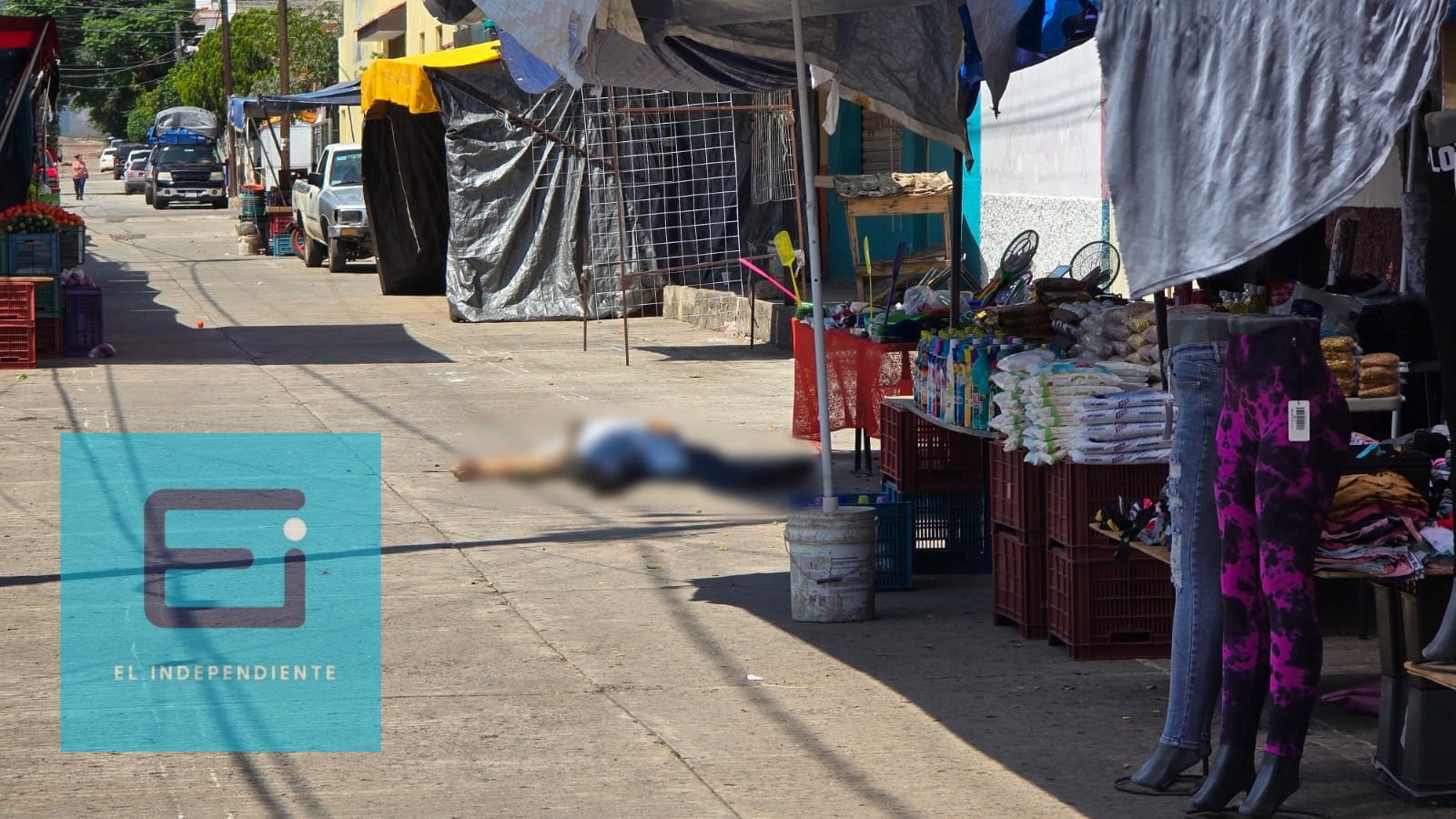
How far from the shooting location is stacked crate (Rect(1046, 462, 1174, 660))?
6.31m

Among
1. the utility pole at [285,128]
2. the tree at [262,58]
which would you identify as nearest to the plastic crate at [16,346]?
the utility pole at [285,128]

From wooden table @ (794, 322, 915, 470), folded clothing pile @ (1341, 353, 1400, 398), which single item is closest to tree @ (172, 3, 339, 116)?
wooden table @ (794, 322, 915, 470)

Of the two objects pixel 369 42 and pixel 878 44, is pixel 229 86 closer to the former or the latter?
pixel 369 42

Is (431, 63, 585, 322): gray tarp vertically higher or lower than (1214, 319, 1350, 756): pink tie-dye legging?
higher

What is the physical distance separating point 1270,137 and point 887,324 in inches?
211

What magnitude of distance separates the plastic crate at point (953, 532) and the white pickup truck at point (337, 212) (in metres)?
19.2

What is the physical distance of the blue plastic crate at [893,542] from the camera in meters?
7.78

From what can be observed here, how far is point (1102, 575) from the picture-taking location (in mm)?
6449

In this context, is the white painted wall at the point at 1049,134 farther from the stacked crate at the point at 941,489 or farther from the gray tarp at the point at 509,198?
the stacked crate at the point at 941,489

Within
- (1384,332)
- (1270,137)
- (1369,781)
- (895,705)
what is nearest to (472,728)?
(895,705)

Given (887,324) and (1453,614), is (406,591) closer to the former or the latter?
(887,324)

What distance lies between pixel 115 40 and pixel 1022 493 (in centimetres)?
8814

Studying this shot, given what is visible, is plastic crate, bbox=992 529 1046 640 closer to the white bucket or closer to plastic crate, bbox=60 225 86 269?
the white bucket

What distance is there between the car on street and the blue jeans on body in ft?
198
